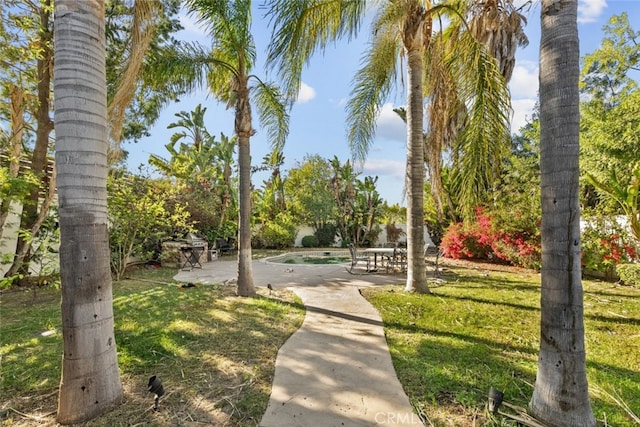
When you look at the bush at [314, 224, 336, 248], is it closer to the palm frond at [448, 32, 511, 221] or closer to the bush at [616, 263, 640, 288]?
the bush at [616, 263, 640, 288]

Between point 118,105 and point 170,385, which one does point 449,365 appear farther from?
point 118,105

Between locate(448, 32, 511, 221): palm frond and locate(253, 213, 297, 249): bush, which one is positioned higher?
locate(448, 32, 511, 221): palm frond

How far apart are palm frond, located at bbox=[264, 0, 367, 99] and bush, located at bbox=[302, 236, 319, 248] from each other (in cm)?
1689

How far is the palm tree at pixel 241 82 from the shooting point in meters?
6.88

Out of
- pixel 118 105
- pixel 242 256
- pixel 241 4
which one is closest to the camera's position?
pixel 118 105

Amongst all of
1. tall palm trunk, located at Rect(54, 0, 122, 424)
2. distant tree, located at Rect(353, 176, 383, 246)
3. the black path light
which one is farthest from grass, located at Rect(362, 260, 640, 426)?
distant tree, located at Rect(353, 176, 383, 246)

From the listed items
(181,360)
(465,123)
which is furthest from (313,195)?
(181,360)

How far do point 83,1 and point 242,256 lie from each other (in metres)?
5.49

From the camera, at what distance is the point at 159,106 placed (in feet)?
35.6

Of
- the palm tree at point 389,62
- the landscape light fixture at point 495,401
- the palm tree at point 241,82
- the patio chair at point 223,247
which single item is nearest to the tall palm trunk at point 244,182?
the palm tree at point 241,82

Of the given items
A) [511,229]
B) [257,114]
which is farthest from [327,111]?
[511,229]

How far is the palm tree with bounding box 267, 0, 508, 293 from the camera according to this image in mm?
6094

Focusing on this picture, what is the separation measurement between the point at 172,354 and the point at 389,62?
26.7 ft

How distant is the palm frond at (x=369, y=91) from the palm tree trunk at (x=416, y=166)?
3.53ft
